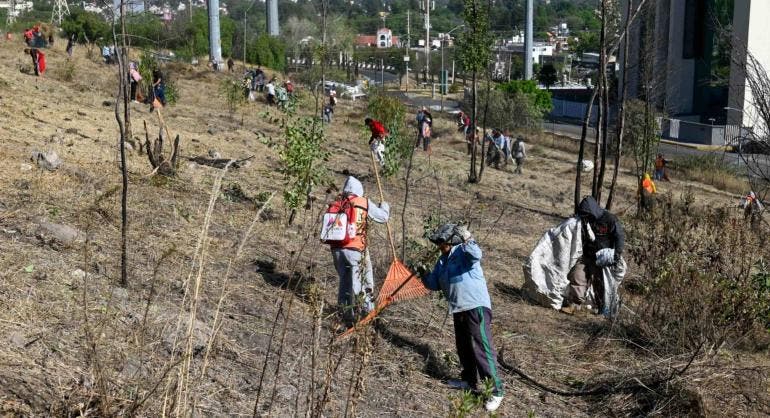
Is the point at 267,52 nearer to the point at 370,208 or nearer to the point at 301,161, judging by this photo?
the point at 301,161

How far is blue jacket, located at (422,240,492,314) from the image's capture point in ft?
19.7

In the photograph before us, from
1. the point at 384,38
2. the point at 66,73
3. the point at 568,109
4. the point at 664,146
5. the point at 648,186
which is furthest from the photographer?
the point at 384,38

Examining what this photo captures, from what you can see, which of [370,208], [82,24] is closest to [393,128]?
[370,208]

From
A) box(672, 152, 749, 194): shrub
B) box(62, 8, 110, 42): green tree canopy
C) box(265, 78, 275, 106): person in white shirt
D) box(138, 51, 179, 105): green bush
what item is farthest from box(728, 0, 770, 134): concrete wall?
box(62, 8, 110, 42): green tree canopy

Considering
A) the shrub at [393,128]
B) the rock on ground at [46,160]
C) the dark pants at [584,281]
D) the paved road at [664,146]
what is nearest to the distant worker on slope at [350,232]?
the dark pants at [584,281]

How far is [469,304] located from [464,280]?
0.53ft

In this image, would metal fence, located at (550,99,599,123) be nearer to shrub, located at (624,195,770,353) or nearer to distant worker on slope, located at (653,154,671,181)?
distant worker on slope, located at (653,154,671,181)

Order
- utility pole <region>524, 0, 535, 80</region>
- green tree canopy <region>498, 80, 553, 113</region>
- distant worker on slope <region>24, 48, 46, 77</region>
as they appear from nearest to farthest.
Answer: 1. distant worker on slope <region>24, 48, 46, 77</region>
2. green tree canopy <region>498, 80, 553, 113</region>
3. utility pole <region>524, 0, 535, 80</region>

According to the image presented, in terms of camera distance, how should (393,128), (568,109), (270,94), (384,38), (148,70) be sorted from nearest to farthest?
1. (393,128)
2. (148,70)
3. (270,94)
4. (568,109)
5. (384,38)

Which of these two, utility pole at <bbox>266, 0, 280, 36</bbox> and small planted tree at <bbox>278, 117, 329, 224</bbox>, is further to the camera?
utility pole at <bbox>266, 0, 280, 36</bbox>

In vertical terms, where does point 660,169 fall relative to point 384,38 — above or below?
below

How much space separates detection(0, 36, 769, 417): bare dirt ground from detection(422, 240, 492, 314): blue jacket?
0.66 m

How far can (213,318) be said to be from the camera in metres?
6.00

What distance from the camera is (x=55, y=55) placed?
96.4 ft
